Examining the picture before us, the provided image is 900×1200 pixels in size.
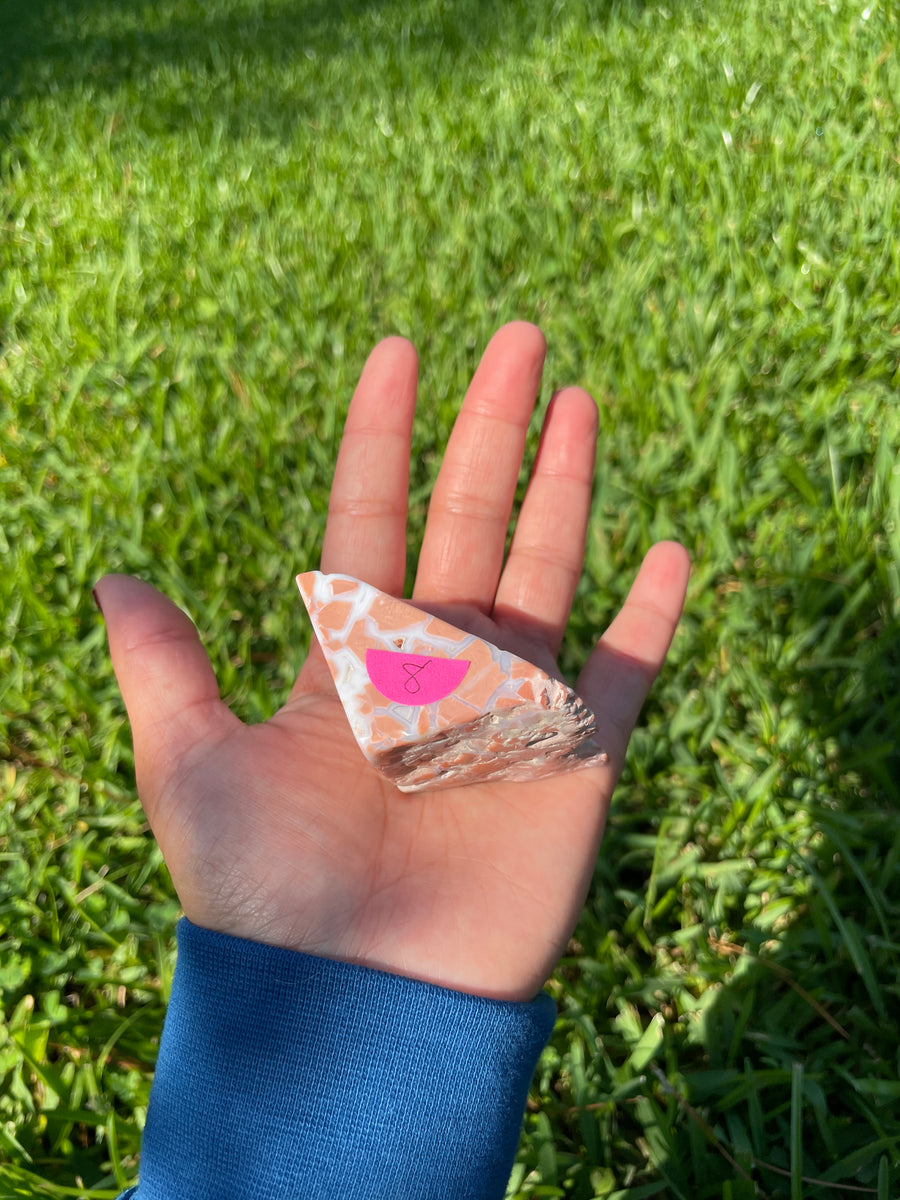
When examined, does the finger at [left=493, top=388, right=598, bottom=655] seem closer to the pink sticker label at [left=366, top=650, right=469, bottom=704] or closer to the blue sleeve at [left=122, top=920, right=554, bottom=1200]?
the pink sticker label at [left=366, top=650, right=469, bottom=704]

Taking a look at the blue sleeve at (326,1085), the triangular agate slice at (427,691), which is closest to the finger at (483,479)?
the triangular agate slice at (427,691)

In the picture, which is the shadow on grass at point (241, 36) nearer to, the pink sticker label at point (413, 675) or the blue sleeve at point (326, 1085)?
the pink sticker label at point (413, 675)

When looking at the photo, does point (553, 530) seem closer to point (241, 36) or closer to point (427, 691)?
point (427, 691)

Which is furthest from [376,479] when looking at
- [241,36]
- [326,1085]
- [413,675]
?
[241,36]

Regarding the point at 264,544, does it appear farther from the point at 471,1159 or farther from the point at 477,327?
the point at 471,1159

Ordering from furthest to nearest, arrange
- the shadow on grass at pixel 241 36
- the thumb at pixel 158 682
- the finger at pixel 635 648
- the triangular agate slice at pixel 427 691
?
the shadow on grass at pixel 241 36 → the finger at pixel 635 648 → the thumb at pixel 158 682 → the triangular agate slice at pixel 427 691

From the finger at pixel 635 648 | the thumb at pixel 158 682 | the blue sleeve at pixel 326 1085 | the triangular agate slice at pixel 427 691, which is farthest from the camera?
the finger at pixel 635 648
